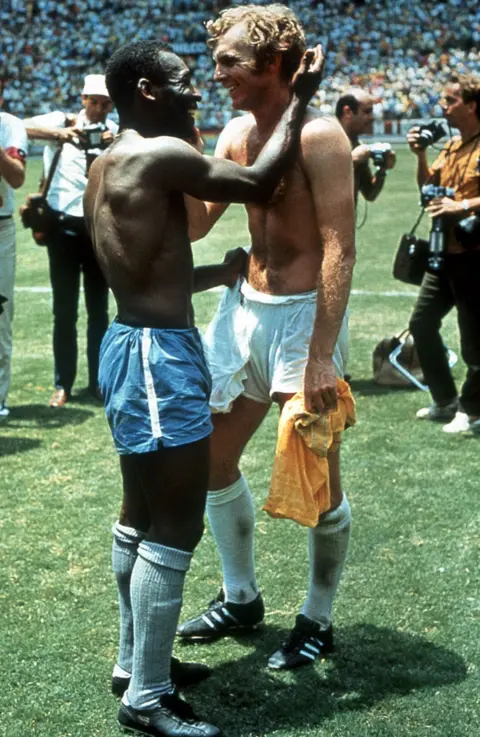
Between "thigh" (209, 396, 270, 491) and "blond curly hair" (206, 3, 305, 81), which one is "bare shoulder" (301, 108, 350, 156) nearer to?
"blond curly hair" (206, 3, 305, 81)

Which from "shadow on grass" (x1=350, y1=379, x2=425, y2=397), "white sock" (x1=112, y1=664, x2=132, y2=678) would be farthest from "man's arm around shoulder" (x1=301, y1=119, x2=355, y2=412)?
"shadow on grass" (x1=350, y1=379, x2=425, y2=397)

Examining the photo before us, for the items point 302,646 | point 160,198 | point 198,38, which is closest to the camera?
point 160,198

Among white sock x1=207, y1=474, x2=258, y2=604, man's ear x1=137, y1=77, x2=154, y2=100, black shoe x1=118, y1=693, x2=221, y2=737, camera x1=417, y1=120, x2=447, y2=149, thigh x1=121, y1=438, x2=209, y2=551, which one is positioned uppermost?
man's ear x1=137, y1=77, x2=154, y2=100

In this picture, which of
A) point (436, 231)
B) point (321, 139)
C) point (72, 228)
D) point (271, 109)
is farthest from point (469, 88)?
point (321, 139)

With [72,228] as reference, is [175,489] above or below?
above

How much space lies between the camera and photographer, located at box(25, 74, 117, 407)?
8.09 m

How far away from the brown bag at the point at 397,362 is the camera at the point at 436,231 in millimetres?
1151

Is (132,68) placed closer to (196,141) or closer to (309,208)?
(196,141)

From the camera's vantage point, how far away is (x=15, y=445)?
7.25m

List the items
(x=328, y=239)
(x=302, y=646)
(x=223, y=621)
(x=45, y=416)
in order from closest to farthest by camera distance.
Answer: (x=328, y=239) → (x=302, y=646) → (x=223, y=621) → (x=45, y=416)

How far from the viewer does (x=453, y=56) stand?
3947 cm

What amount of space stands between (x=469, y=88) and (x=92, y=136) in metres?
2.75

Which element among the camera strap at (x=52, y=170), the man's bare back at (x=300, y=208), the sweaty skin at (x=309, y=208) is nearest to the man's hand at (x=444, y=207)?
the camera strap at (x=52, y=170)

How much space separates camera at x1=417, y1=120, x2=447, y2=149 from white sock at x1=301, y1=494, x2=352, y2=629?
4.08m
